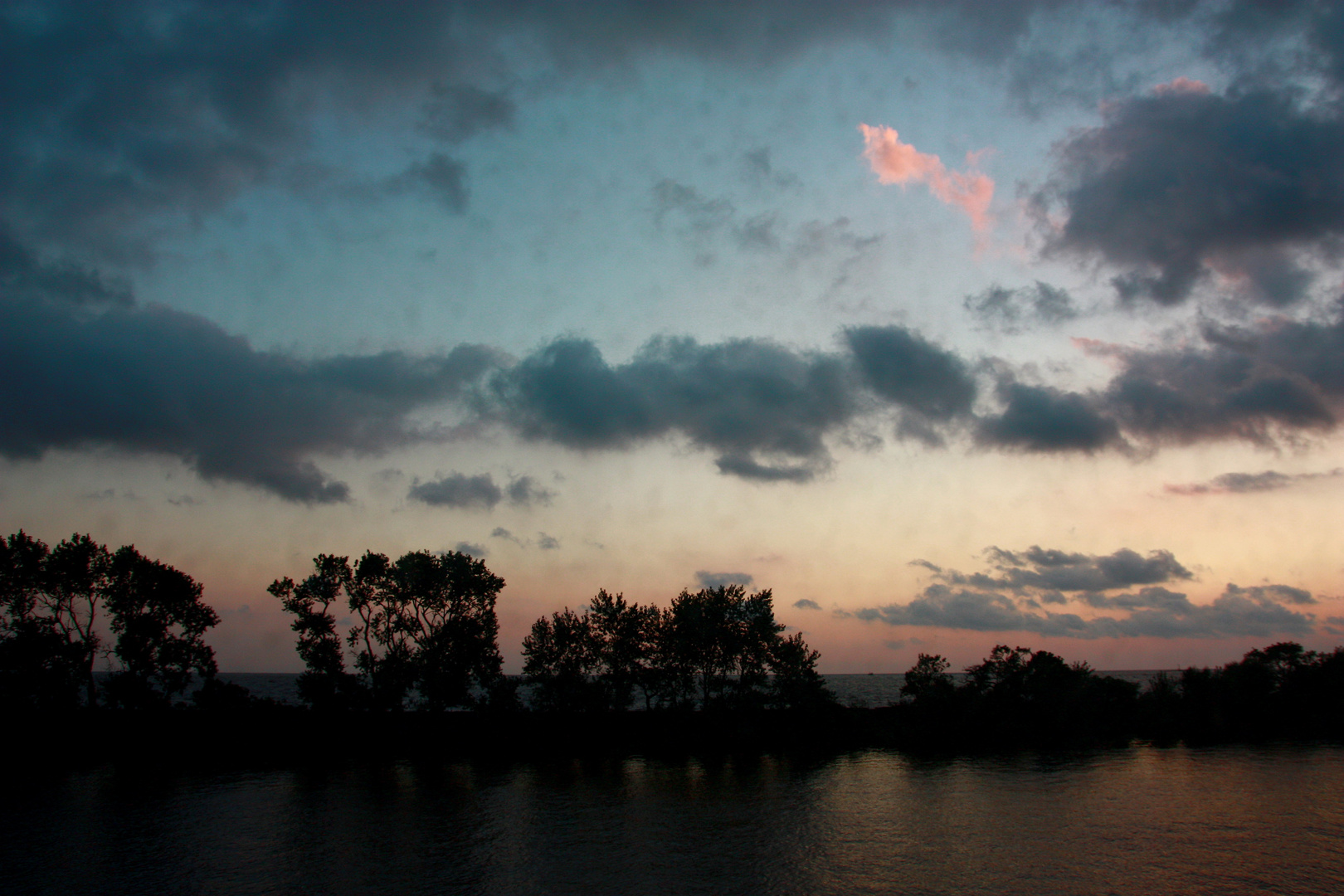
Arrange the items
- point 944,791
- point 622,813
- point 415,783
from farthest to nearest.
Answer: point 415,783 → point 944,791 → point 622,813

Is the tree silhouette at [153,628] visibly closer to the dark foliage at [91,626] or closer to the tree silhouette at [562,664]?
the dark foliage at [91,626]

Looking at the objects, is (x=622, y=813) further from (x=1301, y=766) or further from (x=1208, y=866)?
(x=1301, y=766)

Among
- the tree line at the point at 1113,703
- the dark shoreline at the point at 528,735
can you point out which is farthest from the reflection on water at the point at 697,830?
the tree line at the point at 1113,703

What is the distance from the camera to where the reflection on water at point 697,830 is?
130ft

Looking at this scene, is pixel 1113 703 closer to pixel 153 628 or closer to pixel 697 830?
pixel 697 830

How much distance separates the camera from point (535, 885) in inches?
1539

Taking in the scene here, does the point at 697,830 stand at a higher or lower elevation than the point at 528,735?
higher

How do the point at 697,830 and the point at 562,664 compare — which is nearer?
the point at 697,830

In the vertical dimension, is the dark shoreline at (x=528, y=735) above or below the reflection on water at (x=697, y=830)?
below

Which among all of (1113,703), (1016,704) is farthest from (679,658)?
(1113,703)

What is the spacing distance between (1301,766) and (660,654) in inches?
→ 2875

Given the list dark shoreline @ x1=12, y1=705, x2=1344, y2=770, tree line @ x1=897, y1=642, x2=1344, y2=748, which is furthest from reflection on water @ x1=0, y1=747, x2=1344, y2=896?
tree line @ x1=897, y1=642, x2=1344, y2=748

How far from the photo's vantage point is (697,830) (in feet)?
163

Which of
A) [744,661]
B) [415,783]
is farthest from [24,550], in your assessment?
[744,661]
